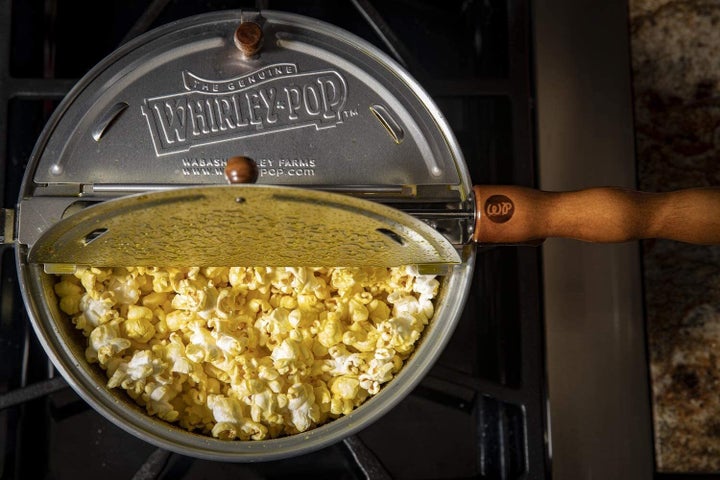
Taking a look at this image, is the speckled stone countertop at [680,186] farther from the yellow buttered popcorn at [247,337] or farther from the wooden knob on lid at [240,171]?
the wooden knob on lid at [240,171]

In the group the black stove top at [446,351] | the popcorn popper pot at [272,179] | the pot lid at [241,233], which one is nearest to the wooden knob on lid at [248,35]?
the popcorn popper pot at [272,179]

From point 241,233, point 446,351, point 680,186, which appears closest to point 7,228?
point 241,233

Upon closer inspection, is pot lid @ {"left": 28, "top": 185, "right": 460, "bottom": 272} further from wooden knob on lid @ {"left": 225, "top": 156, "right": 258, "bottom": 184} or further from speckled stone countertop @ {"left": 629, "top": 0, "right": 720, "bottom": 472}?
speckled stone countertop @ {"left": 629, "top": 0, "right": 720, "bottom": 472}

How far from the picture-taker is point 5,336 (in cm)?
79

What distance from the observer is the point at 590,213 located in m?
0.62

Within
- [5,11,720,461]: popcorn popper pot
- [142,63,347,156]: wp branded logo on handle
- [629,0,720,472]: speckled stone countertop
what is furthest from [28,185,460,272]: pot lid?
[629,0,720,472]: speckled stone countertop

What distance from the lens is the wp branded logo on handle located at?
0.69 m

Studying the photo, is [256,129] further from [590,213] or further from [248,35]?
[590,213]

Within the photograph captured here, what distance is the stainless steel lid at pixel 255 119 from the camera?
687 mm

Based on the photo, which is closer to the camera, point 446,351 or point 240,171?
point 240,171

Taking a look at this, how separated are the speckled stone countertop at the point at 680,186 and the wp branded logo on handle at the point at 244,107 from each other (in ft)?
1.49

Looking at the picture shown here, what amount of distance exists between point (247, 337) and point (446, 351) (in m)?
0.28

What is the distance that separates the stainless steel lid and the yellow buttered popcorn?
0.10 metres

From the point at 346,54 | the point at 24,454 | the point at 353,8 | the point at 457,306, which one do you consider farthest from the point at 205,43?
the point at 24,454
